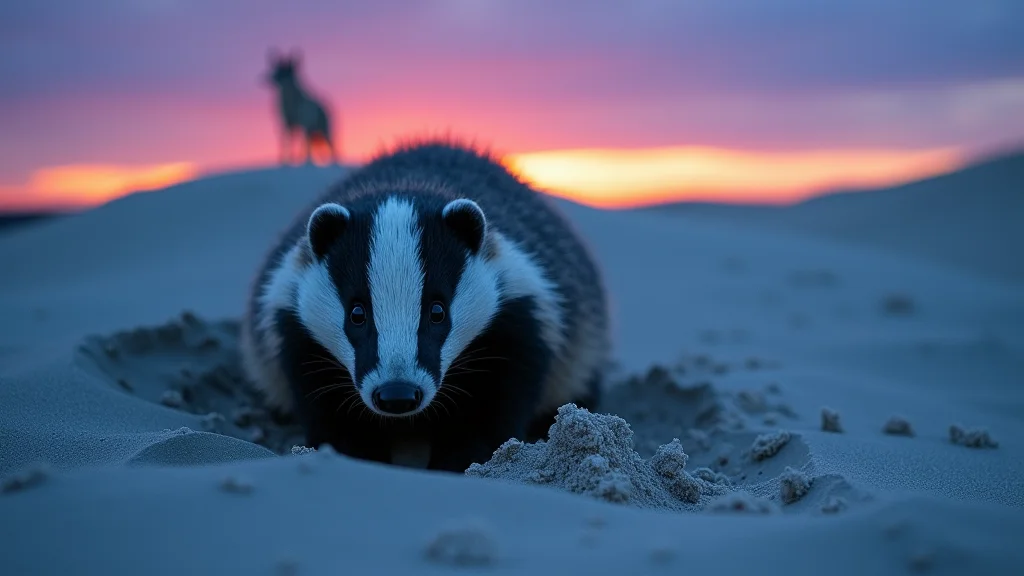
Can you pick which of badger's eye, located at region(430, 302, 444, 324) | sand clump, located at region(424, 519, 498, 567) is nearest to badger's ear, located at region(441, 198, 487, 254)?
badger's eye, located at region(430, 302, 444, 324)

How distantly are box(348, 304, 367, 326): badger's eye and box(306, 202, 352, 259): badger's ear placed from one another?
0.37m

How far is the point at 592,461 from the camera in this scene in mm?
2643

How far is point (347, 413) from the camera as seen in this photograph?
12.7 feet

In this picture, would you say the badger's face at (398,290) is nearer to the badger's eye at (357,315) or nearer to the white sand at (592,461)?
the badger's eye at (357,315)

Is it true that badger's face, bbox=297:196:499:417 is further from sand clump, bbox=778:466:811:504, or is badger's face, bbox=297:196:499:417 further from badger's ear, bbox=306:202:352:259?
sand clump, bbox=778:466:811:504

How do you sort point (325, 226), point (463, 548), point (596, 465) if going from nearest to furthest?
point (463, 548) < point (596, 465) < point (325, 226)

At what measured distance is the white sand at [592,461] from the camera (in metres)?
1.91

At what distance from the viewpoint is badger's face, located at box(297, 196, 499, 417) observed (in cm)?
326

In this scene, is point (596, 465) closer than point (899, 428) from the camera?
Yes

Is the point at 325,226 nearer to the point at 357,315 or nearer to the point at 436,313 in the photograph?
the point at 357,315

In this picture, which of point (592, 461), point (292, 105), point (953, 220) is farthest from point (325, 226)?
point (953, 220)

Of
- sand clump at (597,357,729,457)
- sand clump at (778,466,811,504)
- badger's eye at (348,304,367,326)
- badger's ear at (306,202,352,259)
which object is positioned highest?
badger's ear at (306,202,352,259)

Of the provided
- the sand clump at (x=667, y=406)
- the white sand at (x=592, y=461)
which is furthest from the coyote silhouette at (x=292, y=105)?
the sand clump at (x=667, y=406)

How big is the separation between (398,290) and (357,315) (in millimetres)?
222
